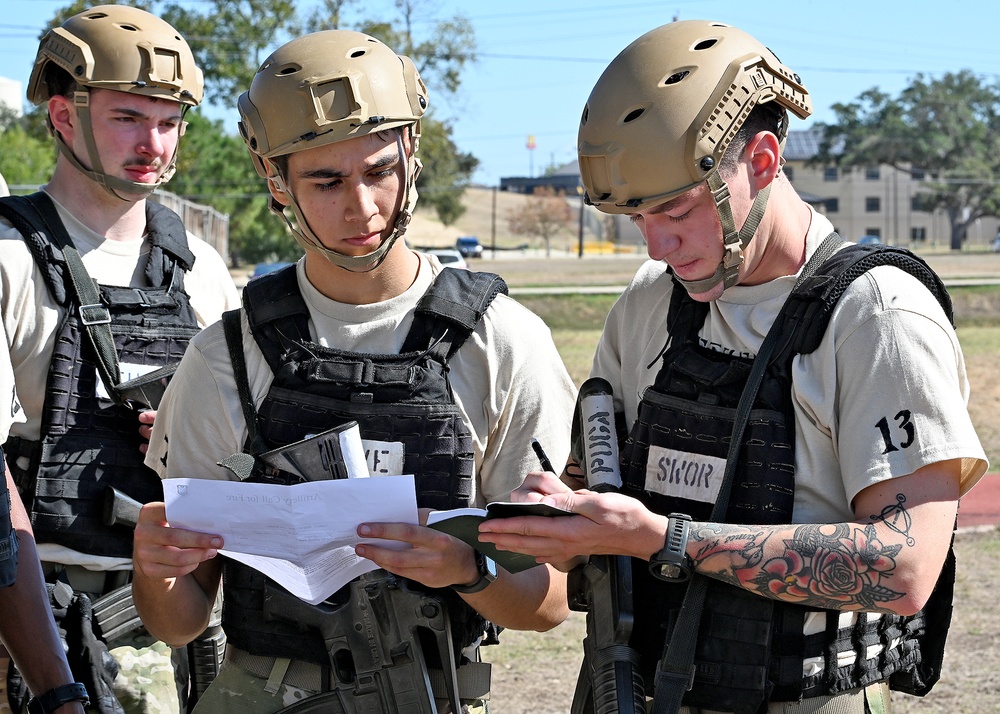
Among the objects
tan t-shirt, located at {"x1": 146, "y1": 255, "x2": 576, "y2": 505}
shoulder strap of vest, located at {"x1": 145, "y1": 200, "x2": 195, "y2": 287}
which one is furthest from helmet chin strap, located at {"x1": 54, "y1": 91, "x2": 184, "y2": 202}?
tan t-shirt, located at {"x1": 146, "y1": 255, "x2": 576, "y2": 505}

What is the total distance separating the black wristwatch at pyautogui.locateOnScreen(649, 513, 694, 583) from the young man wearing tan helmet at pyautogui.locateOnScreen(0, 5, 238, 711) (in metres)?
2.01

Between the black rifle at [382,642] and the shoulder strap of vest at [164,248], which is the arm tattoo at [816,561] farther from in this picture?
the shoulder strap of vest at [164,248]

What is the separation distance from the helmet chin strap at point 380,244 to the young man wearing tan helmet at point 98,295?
112 centimetres

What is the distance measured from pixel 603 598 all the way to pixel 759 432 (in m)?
0.55

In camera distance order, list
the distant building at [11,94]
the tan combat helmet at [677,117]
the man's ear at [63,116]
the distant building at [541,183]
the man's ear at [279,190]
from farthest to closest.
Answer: the distant building at [541,183], the distant building at [11,94], the man's ear at [63,116], the man's ear at [279,190], the tan combat helmet at [677,117]

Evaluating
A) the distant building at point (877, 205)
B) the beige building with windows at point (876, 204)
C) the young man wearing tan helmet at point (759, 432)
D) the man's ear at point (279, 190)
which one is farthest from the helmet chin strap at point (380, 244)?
the beige building with windows at point (876, 204)

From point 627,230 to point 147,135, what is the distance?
95.8m

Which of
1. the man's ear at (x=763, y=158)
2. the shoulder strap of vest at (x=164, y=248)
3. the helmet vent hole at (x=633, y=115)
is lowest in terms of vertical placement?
the shoulder strap of vest at (x=164, y=248)

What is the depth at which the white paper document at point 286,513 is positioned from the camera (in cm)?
241

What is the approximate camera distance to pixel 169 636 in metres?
2.93

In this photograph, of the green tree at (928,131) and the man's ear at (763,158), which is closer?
the man's ear at (763,158)

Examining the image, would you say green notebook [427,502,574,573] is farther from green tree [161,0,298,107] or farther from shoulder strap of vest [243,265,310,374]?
green tree [161,0,298,107]

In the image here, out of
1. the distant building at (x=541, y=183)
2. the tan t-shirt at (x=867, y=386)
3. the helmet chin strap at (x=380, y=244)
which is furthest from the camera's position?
the distant building at (x=541, y=183)

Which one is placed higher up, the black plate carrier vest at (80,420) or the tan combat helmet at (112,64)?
the tan combat helmet at (112,64)
